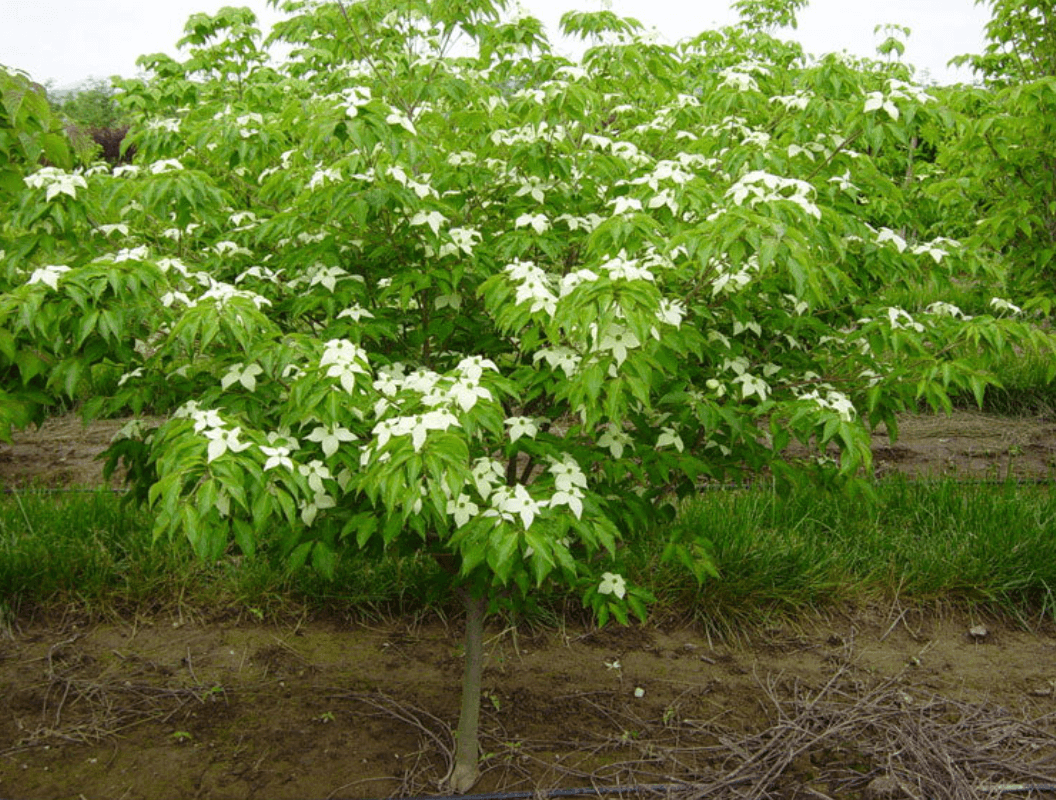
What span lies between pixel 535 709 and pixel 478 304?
1488 millimetres

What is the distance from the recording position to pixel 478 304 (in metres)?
3.00

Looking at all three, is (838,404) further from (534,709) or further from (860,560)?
(860,560)

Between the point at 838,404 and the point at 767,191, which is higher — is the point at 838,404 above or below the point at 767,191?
below

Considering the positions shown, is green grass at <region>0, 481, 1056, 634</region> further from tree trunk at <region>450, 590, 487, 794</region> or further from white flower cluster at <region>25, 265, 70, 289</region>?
white flower cluster at <region>25, 265, 70, 289</region>

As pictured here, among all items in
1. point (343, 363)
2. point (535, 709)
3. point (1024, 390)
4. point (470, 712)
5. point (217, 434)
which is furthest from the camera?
point (1024, 390)

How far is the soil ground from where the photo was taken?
3020 millimetres

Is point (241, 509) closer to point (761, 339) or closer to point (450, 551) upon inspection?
point (450, 551)

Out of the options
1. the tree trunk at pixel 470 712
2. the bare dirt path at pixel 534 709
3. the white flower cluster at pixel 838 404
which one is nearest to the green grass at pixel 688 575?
the bare dirt path at pixel 534 709

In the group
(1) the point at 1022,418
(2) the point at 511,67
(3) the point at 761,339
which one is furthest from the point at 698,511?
(1) the point at 1022,418

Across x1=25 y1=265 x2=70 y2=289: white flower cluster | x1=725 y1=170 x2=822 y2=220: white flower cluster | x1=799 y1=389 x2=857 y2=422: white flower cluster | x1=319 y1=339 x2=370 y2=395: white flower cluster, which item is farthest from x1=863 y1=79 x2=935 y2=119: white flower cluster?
x1=25 y1=265 x2=70 y2=289: white flower cluster

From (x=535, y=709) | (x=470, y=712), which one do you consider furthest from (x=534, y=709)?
(x=470, y=712)

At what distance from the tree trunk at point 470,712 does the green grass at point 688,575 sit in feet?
2.89

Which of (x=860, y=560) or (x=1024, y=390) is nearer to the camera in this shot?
(x=860, y=560)

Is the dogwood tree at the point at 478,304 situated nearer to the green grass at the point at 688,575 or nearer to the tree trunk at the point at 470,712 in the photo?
the tree trunk at the point at 470,712
